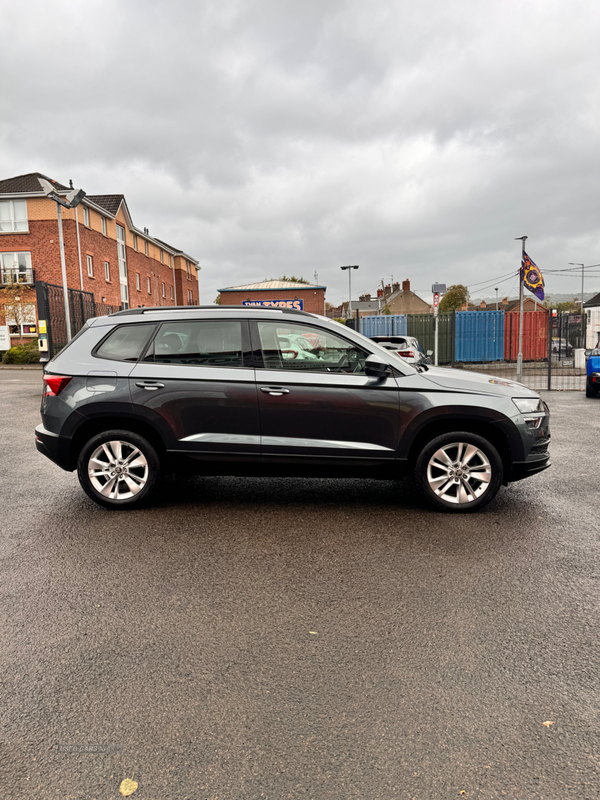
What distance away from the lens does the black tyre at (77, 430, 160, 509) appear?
496 centimetres

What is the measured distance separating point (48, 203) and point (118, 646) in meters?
37.4

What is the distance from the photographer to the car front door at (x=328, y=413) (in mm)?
4801

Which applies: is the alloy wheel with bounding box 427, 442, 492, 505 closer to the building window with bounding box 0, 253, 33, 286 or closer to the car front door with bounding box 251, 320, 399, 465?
the car front door with bounding box 251, 320, 399, 465

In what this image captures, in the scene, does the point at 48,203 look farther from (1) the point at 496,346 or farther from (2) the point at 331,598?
(2) the point at 331,598

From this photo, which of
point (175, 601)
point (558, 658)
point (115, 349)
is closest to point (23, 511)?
point (115, 349)

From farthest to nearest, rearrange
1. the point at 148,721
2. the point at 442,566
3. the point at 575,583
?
the point at 442,566
the point at 575,583
the point at 148,721

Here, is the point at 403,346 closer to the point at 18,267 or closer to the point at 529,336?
the point at 529,336

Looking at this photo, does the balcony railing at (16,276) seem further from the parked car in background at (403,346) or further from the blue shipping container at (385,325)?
the parked car in background at (403,346)

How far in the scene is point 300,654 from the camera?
274 centimetres

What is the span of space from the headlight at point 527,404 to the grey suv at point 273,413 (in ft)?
0.04

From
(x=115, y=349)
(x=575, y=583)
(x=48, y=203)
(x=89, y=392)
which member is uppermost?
(x=48, y=203)

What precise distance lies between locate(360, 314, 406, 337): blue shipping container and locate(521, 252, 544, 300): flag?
1107 cm

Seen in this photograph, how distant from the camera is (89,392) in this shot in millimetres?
4953

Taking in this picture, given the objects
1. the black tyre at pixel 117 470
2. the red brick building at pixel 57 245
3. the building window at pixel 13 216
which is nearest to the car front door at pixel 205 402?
the black tyre at pixel 117 470
